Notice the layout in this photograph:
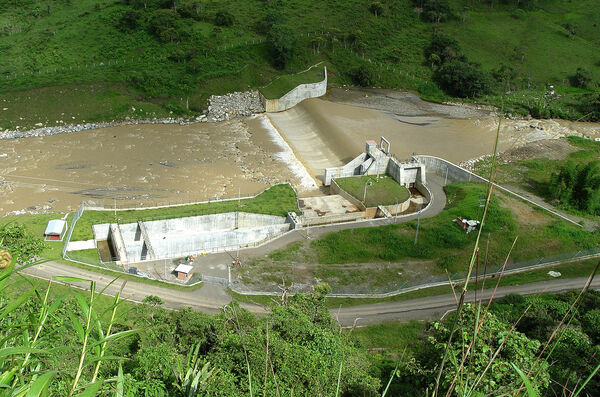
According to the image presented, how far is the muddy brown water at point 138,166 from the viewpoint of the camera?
42.6m

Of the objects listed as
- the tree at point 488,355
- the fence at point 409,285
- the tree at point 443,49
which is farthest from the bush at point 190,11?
the tree at point 488,355

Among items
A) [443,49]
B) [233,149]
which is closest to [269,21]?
[443,49]

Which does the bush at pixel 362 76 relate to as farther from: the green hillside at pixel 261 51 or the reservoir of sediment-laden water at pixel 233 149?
the reservoir of sediment-laden water at pixel 233 149

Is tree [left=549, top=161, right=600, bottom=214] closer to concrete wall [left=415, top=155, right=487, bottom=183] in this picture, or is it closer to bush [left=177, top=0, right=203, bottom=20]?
concrete wall [left=415, top=155, right=487, bottom=183]

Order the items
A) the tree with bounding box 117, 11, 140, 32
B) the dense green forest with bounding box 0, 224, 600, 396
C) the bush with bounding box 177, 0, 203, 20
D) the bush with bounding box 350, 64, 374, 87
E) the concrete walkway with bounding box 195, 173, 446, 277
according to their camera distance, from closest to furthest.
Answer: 1. the dense green forest with bounding box 0, 224, 600, 396
2. the concrete walkway with bounding box 195, 173, 446, 277
3. the bush with bounding box 350, 64, 374, 87
4. the tree with bounding box 117, 11, 140, 32
5. the bush with bounding box 177, 0, 203, 20

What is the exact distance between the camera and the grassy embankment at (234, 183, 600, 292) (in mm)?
32969

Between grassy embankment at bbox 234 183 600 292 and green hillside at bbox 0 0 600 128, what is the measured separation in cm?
2915

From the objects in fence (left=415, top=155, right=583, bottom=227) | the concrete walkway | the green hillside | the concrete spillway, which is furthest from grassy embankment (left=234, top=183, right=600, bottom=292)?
the green hillside

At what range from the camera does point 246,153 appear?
52031 millimetres

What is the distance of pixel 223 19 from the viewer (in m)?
75.0

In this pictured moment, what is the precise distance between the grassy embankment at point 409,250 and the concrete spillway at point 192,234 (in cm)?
292

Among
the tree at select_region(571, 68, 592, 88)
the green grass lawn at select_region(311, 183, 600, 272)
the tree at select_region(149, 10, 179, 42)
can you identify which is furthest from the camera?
the tree at select_region(571, 68, 592, 88)

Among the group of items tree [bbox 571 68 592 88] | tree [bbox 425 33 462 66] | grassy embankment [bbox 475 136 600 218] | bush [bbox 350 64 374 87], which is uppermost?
tree [bbox 425 33 462 66]

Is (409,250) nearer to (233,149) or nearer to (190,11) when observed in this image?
(233,149)
